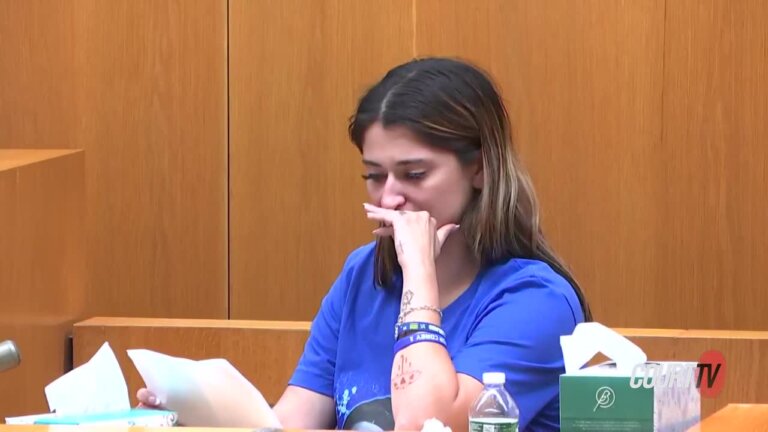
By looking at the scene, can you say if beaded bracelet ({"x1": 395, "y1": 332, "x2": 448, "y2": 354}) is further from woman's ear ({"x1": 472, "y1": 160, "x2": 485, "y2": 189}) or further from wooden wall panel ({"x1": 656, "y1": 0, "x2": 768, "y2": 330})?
wooden wall panel ({"x1": 656, "y1": 0, "x2": 768, "y2": 330})

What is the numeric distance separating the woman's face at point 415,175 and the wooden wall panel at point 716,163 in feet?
6.09

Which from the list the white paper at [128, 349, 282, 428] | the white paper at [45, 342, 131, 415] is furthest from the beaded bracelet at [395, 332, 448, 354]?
the white paper at [45, 342, 131, 415]

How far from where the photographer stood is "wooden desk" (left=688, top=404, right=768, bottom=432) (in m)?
2.00

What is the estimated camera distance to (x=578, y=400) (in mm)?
1796

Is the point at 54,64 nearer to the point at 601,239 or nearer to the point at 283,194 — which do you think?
the point at 283,194

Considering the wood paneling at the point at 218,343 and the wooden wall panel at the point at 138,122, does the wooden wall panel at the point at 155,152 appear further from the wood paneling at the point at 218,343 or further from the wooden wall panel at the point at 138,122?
the wood paneling at the point at 218,343

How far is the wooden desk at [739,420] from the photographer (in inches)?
78.6

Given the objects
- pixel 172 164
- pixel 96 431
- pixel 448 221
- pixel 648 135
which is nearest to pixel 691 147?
pixel 648 135

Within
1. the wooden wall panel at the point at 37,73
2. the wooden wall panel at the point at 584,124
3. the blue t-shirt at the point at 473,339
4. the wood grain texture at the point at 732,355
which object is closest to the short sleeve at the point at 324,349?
the blue t-shirt at the point at 473,339

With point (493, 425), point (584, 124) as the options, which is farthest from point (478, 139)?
point (584, 124)

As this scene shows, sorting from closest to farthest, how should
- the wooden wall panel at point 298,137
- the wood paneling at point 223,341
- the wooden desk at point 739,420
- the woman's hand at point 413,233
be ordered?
the wooden desk at point 739,420, the woman's hand at point 413,233, the wood paneling at point 223,341, the wooden wall panel at point 298,137

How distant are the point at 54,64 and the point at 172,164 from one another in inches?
18.7

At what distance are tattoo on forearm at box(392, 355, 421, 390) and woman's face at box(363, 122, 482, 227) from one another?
0.99 feet

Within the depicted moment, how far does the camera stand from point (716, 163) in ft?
13.3
